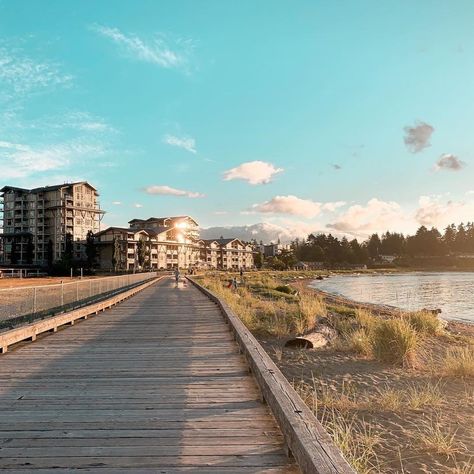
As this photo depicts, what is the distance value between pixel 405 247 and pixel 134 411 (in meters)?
184

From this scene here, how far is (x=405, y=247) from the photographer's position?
176375 mm

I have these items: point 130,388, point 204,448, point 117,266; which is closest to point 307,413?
point 204,448

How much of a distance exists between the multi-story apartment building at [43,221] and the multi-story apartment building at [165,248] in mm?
6707

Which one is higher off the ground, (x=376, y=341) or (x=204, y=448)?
(x=204, y=448)

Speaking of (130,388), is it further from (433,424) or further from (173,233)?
(173,233)

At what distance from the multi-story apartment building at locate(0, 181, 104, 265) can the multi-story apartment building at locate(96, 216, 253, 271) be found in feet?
22.0

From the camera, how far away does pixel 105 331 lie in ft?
36.1

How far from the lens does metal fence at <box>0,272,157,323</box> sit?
375 inches

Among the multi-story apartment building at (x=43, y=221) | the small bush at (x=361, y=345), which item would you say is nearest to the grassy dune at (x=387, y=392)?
the small bush at (x=361, y=345)

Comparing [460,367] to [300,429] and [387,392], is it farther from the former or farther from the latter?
[300,429]

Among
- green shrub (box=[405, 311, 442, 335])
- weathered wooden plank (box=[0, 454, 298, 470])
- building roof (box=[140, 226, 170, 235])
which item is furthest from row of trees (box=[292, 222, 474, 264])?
weathered wooden plank (box=[0, 454, 298, 470])

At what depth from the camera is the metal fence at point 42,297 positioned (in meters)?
9.52

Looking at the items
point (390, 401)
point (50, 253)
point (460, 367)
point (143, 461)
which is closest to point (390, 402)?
point (390, 401)

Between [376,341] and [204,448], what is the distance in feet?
29.7
